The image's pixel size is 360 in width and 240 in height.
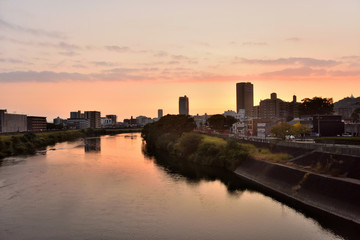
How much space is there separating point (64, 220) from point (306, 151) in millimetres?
37038

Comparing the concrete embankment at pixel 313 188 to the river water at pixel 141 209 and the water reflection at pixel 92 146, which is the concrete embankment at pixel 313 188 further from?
the water reflection at pixel 92 146

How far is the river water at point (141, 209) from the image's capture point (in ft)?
92.8

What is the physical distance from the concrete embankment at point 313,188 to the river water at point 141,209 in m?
2.68

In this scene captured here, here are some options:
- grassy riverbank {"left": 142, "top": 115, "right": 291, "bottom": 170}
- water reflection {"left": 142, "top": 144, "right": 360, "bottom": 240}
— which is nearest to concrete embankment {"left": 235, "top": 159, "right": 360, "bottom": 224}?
water reflection {"left": 142, "top": 144, "right": 360, "bottom": 240}

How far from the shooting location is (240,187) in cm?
4575

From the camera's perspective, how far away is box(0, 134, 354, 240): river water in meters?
28.3

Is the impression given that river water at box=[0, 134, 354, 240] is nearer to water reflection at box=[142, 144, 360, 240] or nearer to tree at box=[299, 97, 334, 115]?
water reflection at box=[142, 144, 360, 240]

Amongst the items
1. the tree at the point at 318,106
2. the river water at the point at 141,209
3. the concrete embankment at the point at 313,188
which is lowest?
the river water at the point at 141,209

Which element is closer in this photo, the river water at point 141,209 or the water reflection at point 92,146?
the river water at point 141,209

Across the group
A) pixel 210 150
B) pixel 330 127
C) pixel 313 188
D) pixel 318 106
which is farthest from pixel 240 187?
Answer: pixel 318 106

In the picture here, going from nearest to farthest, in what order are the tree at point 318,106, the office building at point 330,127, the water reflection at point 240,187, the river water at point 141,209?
the water reflection at point 240,187, the river water at point 141,209, the office building at point 330,127, the tree at point 318,106

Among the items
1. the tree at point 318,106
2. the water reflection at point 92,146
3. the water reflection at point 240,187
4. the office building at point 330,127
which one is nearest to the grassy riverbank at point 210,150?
the water reflection at point 240,187

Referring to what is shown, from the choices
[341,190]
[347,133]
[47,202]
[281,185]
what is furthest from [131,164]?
[347,133]

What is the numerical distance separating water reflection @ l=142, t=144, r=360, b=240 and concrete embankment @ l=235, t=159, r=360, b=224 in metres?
0.72
